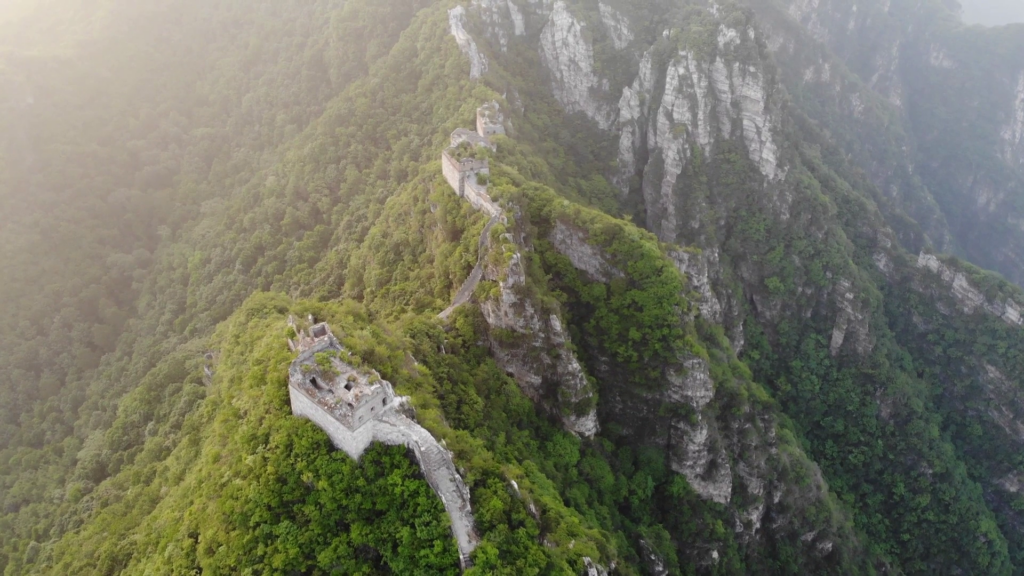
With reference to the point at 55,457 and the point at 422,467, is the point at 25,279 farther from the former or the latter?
the point at 422,467

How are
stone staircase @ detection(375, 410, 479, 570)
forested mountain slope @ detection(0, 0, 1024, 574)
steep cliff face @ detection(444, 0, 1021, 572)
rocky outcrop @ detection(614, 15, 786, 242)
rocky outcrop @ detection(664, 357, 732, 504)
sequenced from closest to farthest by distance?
1. stone staircase @ detection(375, 410, 479, 570)
2. forested mountain slope @ detection(0, 0, 1024, 574)
3. rocky outcrop @ detection(664, 357, 732, 504)
4. steep cliff face @ detection(444, 0, 1021, 572)
5. rocky outcrop @ detection(614, 15, 786, 242)

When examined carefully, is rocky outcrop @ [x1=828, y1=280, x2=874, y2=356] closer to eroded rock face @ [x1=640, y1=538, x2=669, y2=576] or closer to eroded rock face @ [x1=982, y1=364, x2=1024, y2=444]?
eroded rock face @ [x1=982, y1=364, x2=1024, y2=444]

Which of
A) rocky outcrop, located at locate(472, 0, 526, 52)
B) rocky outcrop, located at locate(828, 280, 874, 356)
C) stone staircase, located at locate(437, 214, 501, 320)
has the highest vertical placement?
rocky outcrop, located at locate(472, 0, 526, 52)

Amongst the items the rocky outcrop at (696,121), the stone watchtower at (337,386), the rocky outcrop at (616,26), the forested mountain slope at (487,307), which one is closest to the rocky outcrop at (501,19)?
the forested mountain slope at (487,307)

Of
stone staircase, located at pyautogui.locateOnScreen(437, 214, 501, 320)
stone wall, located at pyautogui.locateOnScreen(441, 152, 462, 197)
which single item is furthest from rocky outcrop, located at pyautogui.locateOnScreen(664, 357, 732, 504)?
→ stone wall, located at pyautogui.locateOnScreen(441, 152, 462, 197)

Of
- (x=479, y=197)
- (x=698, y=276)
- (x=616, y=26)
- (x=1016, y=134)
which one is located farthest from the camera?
(x=1016, y=134)

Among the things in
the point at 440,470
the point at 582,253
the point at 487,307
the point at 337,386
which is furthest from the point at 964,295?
the point at 337,386

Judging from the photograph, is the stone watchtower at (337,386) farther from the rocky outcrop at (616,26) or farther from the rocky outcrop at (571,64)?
the rocky outcrop at (616,26)

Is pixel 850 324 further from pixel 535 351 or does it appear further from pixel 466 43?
pixel 466 43
